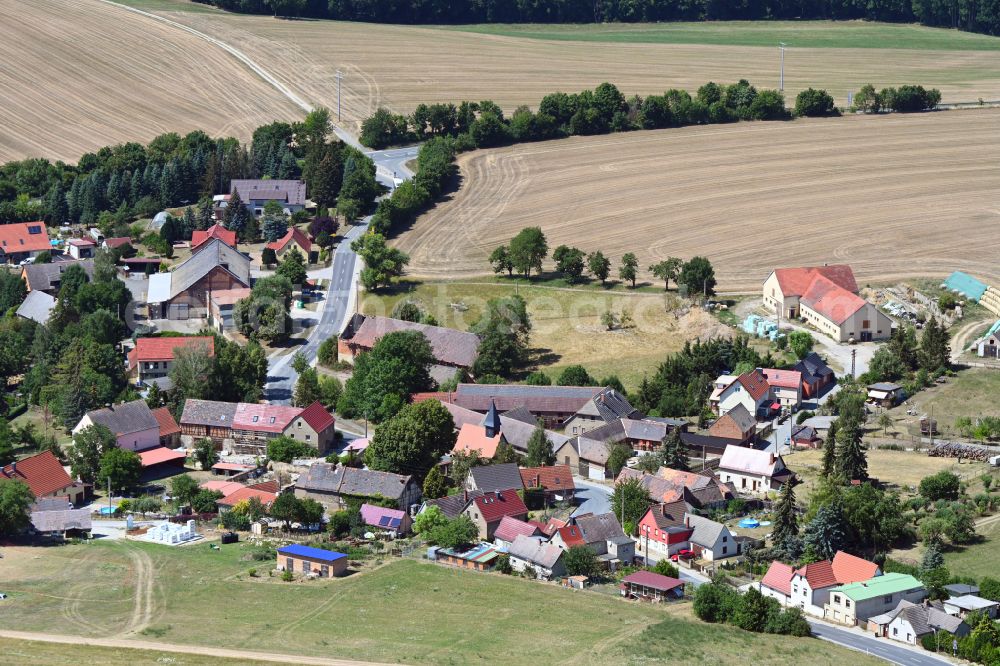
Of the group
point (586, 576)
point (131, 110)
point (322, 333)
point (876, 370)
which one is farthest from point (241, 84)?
point (586, 576)

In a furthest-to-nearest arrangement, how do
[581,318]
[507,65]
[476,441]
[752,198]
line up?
[507,65] → [752,198] → [581,318] → [476,441]

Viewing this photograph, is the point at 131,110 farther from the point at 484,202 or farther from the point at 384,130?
the point at 484,202

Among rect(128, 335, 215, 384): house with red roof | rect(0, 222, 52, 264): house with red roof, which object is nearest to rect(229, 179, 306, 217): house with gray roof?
rect(0, 222, 52, 264): house with red roof

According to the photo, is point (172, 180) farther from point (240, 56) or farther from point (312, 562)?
point (312, 562)

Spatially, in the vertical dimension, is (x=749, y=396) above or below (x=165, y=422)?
above

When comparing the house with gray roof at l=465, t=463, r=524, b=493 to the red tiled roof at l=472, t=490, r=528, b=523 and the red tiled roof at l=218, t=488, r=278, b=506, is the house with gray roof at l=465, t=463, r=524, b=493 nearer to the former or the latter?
the red tiled roof at l=472, t=490, r=528, b=523

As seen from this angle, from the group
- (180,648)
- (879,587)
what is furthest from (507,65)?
(180,648)
